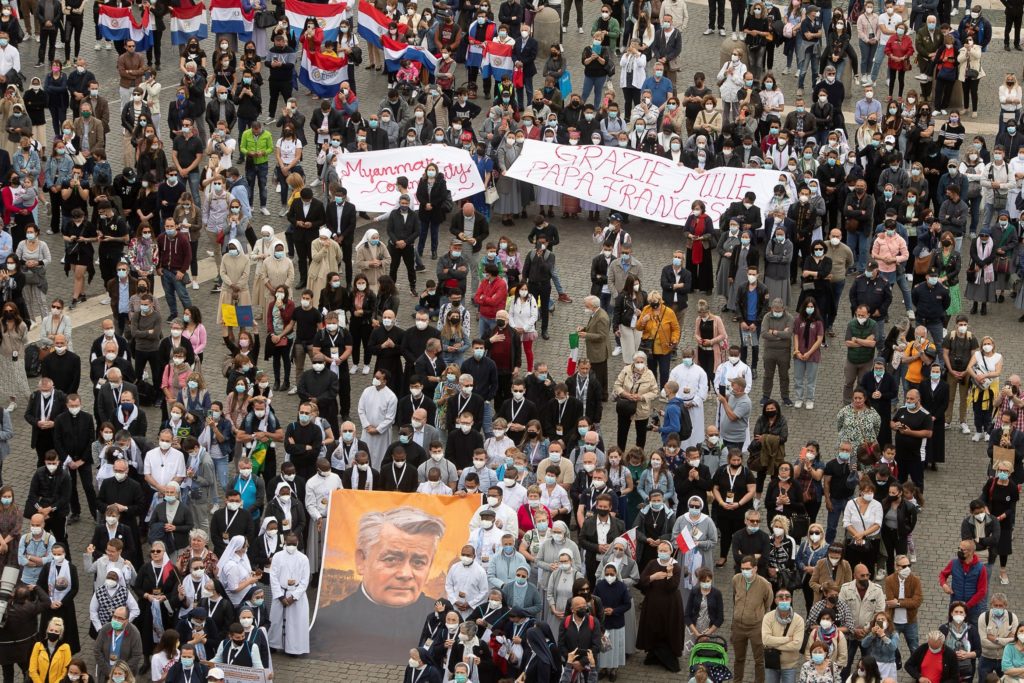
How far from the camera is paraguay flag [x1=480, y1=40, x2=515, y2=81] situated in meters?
40.6

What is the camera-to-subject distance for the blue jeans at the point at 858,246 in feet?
114

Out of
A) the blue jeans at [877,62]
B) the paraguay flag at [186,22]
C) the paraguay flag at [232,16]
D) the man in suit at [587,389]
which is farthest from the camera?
the paraguay flag at [186,22]

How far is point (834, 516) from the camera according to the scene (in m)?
28.0

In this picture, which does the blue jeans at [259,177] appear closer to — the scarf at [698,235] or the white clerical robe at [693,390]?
the scarf at [698,235]

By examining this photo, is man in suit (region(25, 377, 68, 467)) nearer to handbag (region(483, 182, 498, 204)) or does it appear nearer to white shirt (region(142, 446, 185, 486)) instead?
white shirt (region(142, 446, 185, 486))

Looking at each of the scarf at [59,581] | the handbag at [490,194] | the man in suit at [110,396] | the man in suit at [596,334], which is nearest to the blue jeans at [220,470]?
the man in suit at [110,396]

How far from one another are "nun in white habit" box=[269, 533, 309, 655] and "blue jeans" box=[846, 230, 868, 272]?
469 inches

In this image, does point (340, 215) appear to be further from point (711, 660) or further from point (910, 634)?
point (910, 634)

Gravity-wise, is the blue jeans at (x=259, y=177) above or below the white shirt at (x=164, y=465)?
above

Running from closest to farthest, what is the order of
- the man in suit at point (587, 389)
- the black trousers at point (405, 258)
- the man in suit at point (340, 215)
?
the man in suit at point (587, 389)
the man in suit at point (340, 215)
the black trousers at point (405, 258)

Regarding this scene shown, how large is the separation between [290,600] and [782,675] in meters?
5.80

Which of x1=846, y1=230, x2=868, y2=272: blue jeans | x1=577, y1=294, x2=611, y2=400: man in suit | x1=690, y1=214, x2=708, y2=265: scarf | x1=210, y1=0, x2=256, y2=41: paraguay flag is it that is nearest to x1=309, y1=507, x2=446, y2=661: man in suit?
x1=577, y1=294, x2=611, y2=400: man in suit

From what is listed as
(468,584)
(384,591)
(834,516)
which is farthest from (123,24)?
(834,516)

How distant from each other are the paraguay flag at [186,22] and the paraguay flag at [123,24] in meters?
0.56
